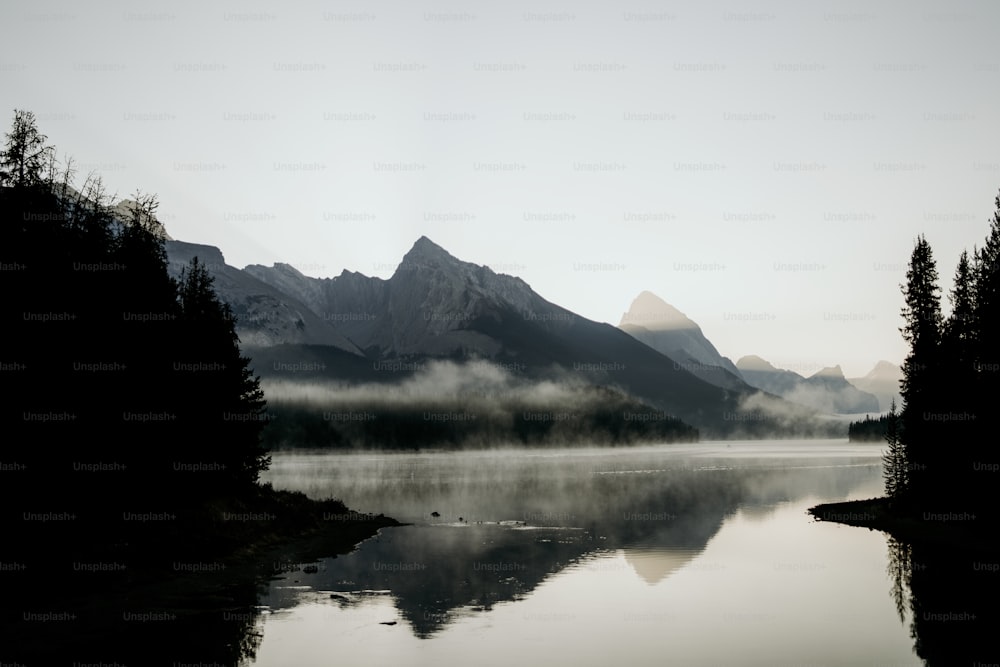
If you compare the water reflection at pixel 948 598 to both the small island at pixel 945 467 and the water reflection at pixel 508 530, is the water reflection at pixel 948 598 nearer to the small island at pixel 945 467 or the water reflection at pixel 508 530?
the small island at pixel 945 467

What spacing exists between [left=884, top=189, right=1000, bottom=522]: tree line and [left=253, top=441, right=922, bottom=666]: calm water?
782 cm

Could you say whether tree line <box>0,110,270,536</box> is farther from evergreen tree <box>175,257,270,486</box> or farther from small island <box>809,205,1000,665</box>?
small island <box>809,205,1000,665</box>

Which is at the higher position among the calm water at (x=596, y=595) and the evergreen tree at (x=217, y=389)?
the evergreen tree at (x=217, y=389)

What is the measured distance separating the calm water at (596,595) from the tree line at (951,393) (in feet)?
25.7

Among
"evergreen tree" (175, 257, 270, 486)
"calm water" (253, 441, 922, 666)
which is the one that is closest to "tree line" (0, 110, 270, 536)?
"evergreen tree" (175, 257, 270, 486)

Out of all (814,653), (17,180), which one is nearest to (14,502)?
(17,180)

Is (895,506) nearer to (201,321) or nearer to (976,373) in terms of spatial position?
(976,373)

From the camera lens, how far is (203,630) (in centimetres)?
3788

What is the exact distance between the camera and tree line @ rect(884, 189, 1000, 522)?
65.7 meters

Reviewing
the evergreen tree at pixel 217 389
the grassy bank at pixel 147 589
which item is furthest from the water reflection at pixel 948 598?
the evergreen tree at pixel 217 389

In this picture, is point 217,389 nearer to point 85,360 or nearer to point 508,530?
point 85,360

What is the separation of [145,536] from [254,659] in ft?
75.6

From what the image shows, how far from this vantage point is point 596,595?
51.1m

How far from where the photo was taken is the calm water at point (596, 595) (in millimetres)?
36781
